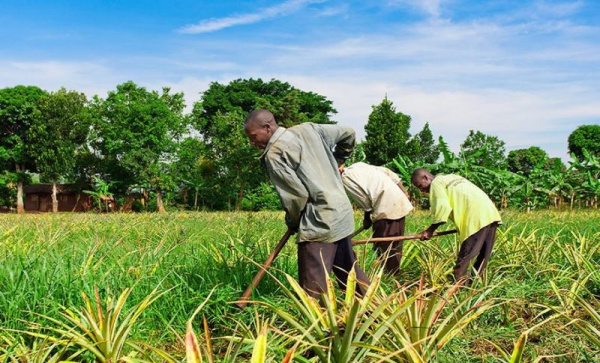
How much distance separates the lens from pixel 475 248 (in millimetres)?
4996

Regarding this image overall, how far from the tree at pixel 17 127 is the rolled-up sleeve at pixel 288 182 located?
35172 mm

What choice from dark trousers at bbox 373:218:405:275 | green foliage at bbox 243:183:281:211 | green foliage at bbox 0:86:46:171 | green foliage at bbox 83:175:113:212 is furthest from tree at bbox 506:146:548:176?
dark trousers at bbox 373:218:405:275

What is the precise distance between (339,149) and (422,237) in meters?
1.46

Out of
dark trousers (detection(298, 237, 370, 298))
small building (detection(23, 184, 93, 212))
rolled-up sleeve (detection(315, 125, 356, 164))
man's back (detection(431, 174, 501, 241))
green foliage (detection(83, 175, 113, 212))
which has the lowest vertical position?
small building (detection(23, 184, 93, 212))

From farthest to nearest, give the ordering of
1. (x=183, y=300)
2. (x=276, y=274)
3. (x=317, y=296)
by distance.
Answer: (x=276, y=274) → (x=183, y=300) → (x=317, y=296)

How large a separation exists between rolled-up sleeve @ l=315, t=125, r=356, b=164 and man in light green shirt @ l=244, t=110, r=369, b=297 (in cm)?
12

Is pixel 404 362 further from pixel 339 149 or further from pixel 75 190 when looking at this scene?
pixel 75 190

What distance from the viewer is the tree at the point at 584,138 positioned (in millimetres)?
39812

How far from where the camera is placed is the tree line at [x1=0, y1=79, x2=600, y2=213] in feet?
97.7

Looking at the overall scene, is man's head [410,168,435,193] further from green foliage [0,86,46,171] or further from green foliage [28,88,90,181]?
green foliage [0,86,46,171]

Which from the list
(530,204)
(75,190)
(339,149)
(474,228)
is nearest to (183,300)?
(339,149)

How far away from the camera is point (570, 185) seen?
18.9m

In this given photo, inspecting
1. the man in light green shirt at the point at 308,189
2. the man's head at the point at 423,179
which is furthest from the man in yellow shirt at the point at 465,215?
the man in light green shirt at the point at 308,189

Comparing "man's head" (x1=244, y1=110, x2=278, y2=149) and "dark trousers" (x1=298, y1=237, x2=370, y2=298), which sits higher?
"man's head" (x1=244, y1=110, x2=278, y2=149)
